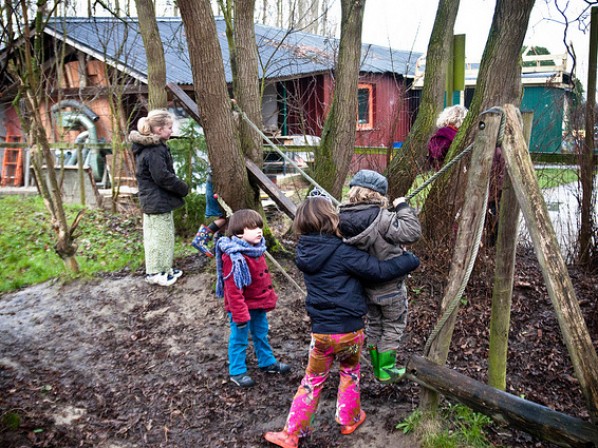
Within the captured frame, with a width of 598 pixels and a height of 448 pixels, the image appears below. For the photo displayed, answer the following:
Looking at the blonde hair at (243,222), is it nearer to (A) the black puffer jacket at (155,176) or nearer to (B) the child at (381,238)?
(B) the child at (381,238)

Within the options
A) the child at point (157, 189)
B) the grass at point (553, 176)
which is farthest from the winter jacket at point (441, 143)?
the child at point (157, 189)

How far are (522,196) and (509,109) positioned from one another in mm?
488

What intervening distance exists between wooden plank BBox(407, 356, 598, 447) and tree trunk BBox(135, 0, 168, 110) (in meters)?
4.76

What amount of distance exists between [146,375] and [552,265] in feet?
10.3

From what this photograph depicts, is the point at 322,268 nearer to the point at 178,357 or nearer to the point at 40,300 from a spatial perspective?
the point at 178,357

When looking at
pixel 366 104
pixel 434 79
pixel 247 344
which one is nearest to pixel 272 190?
pixel 247 344

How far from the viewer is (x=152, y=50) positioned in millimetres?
6645

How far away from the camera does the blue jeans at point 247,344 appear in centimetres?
409

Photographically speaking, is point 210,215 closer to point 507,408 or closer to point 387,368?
point 387,368

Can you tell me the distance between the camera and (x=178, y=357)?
4.66 meters

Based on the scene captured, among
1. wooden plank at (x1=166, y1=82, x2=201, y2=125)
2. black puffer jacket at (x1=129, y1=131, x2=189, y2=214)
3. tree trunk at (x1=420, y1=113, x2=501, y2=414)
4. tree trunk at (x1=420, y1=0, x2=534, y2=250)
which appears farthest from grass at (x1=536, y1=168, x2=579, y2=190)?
black puffer jacket at (x1=129, y1=131, x2=189, y2=214)

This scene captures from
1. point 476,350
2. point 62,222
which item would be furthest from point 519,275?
point 62,222

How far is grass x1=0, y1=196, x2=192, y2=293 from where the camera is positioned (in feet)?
21.9

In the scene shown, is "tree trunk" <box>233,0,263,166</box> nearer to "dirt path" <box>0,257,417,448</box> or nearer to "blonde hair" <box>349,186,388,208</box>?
"dirt path" <box>0,257,417,448</box>
